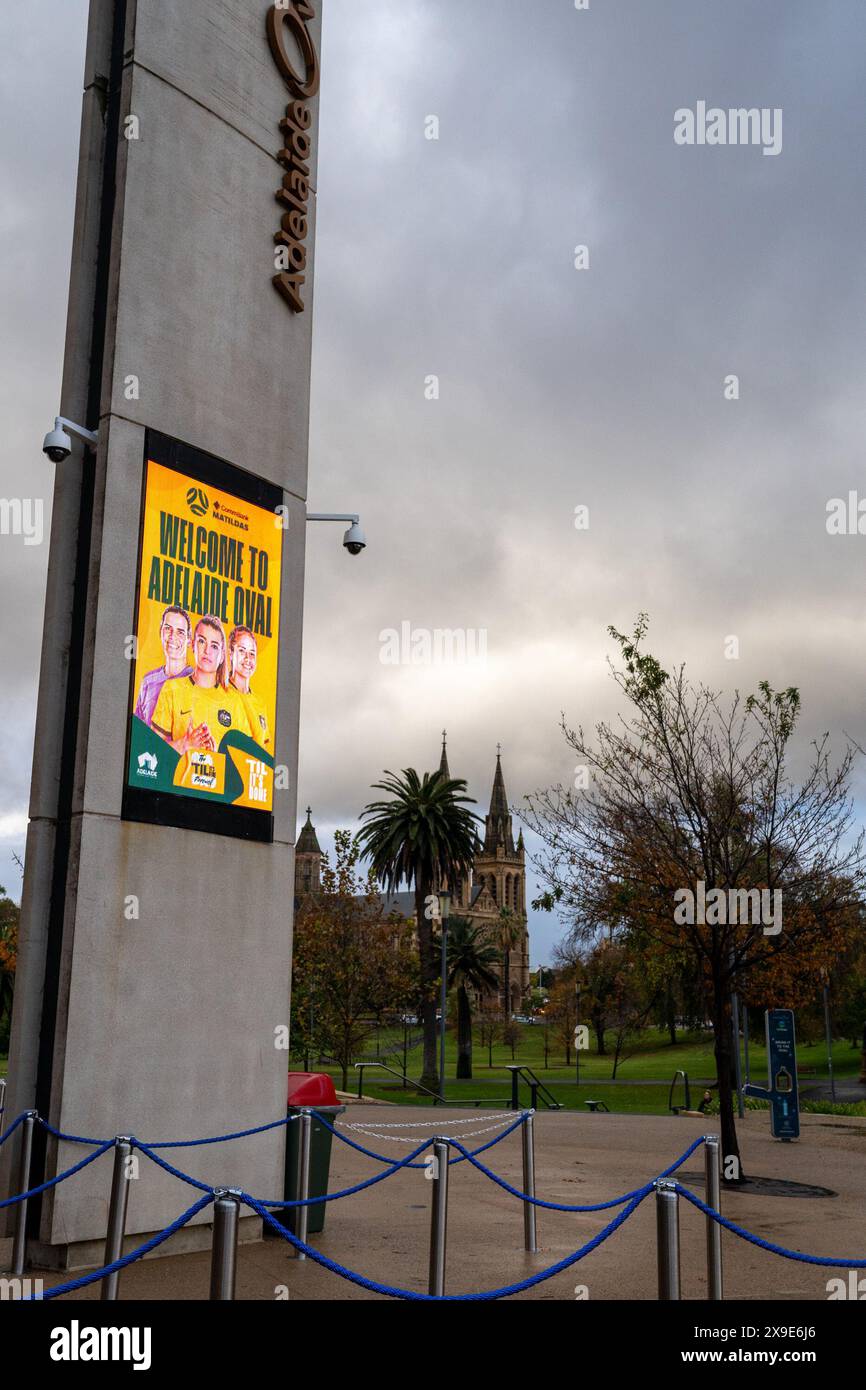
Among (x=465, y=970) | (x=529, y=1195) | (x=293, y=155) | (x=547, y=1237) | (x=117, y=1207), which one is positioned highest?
(x=293, y=155)

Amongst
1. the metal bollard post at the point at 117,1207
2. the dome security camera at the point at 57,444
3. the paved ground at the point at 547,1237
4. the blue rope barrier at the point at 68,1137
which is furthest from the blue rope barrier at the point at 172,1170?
the dome security camera at the point at 57,444

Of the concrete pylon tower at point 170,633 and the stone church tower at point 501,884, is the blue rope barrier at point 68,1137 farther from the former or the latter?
the stone church tower at point 501,884

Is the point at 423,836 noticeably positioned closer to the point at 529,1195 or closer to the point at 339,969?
the point at 339,969

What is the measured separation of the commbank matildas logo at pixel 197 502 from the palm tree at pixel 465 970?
47.6 meters

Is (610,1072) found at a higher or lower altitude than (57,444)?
lower

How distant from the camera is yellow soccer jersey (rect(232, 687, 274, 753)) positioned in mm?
11005

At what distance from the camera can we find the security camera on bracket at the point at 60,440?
361 inches

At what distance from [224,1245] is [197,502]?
22.8 feet

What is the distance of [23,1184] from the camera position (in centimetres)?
877

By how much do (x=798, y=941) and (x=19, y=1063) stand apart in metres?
12.7

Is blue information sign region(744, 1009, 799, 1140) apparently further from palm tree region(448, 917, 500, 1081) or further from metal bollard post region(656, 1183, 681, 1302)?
palm tree region(448, 917, 500, 1081)

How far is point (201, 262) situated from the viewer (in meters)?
11.0

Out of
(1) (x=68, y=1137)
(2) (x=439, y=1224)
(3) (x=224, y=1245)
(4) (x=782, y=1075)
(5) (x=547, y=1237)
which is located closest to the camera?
(3) (x=224, y=1245)

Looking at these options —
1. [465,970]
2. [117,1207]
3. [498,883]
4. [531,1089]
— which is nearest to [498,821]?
[498,883]
